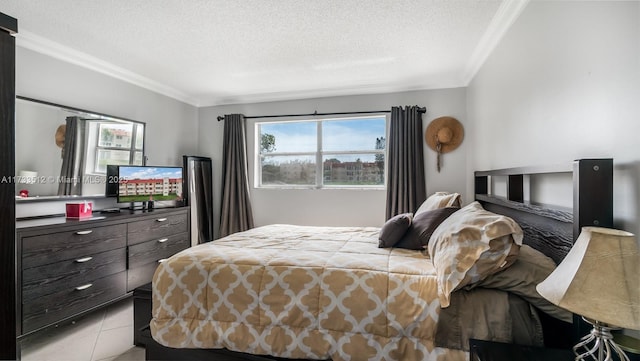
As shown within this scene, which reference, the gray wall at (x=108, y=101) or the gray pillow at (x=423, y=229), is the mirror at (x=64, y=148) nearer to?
the gray wall at (x=108, y=101)

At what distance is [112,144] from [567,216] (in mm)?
3923

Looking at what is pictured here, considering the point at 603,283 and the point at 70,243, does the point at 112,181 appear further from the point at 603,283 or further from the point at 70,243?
the point at 603,283

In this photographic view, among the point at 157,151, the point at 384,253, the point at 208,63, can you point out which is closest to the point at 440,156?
the point at 384,253

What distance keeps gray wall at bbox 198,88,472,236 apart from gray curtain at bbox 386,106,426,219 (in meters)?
0.14

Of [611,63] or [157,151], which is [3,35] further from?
[157,151]

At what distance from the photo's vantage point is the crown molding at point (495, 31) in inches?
78.7

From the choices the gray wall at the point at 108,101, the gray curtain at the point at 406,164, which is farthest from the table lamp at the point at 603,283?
the gray wall at the point at 108,101

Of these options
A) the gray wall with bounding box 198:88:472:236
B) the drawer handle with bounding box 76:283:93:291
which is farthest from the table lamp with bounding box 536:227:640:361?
the drawer handle with bounding box 76:283:93:291

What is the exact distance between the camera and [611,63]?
111 centimetres

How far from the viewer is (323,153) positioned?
4207mm

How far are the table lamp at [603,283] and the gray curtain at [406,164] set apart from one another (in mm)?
2858

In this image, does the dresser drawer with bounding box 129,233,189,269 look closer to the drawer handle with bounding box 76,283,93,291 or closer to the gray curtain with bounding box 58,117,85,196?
the drawer handle with bounding box 76,283,93,291

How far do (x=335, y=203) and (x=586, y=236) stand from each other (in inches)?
129

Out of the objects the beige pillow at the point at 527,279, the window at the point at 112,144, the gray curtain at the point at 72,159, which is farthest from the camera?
the window at the point at 112,144
